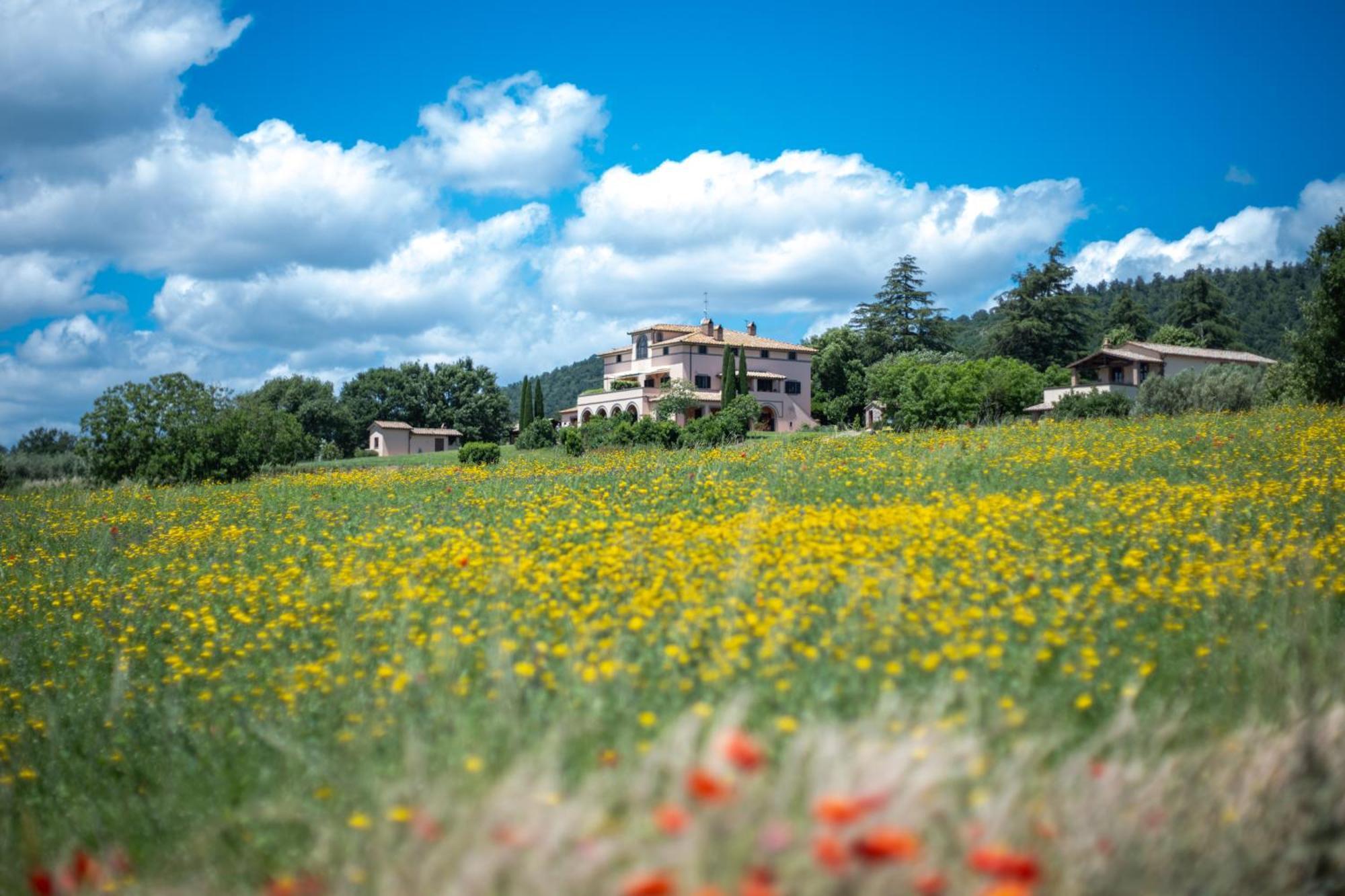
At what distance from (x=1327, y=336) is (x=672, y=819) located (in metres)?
33.8

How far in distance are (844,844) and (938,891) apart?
0.40m

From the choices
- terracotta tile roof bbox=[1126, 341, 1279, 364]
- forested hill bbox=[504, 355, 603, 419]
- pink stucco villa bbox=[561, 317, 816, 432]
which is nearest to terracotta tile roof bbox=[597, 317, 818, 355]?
pink stucco villa bbox=[561, 317, 816, 432]

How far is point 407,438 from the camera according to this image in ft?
271

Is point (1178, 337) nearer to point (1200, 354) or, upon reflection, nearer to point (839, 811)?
point (1200, 354)

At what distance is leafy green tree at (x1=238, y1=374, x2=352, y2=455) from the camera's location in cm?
8219

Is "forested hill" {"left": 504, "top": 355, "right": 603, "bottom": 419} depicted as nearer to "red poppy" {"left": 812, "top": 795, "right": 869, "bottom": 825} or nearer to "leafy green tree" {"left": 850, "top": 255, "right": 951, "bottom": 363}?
"leafy green tree" {"left": 850, "top": 255, "right": 951, "bottom": 363}

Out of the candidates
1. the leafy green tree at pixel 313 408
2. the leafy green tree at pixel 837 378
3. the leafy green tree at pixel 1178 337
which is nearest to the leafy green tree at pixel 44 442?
the leafy green tree at pixel 313 408

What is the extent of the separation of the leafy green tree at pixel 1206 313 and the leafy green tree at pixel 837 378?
31.6 metres

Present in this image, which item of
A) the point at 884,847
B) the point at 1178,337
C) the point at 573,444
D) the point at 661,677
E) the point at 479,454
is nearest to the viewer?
the point at 884,847

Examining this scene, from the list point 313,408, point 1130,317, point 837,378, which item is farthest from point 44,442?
point 1130,317

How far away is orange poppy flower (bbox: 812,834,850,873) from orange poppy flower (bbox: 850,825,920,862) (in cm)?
4

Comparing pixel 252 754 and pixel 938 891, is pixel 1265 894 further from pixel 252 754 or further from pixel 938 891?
pixel 252 754

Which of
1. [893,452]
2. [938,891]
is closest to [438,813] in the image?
[938,891]

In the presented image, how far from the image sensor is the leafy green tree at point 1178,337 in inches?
3287
